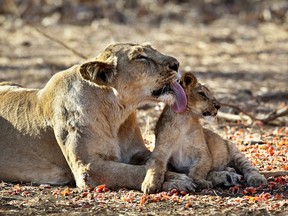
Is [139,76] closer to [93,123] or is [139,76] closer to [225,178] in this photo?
[93,123]

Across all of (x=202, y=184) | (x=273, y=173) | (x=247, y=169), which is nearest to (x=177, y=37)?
(x=273, y=173)

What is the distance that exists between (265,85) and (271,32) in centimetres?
461

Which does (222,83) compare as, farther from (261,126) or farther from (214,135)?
(214,135)

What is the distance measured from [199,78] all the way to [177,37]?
11.9ft

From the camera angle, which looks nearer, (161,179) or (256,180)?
(161,179)

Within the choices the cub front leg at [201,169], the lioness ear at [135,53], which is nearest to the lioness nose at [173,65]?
the lioness ear at [135,53]

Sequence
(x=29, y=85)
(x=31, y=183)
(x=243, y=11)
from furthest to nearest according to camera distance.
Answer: (x=243, y=11), (x=29, y=85), (x=31, y=183)

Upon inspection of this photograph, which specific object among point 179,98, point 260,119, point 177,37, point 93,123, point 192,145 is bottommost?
point 192,145

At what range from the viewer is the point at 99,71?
5.61 m

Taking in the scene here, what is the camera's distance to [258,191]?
5516 mm

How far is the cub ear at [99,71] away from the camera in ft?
18.4

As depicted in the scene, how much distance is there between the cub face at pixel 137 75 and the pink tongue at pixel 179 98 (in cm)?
2

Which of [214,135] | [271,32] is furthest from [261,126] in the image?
[271,32]

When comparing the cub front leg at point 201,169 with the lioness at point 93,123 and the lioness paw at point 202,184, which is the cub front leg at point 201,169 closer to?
the lioness paw at point 202,184
